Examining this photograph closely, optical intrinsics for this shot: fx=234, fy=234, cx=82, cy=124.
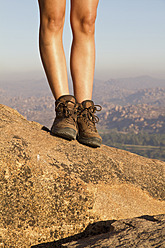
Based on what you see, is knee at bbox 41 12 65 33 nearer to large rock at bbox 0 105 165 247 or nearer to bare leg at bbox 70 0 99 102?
bare leg at bbox 70 0 99 102

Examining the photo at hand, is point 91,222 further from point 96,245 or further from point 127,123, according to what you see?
point 127,123

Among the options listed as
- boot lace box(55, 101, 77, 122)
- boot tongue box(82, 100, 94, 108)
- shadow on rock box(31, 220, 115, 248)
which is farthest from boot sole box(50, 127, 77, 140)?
shadow on rock box(31, 220, 115, 248)

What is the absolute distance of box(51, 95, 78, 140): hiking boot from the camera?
3.25m

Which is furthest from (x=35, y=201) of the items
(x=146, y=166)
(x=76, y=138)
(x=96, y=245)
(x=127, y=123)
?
(x=127, y=123)

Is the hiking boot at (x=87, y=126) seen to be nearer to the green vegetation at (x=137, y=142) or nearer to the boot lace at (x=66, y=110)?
the boot lace at (x=66, y=110)

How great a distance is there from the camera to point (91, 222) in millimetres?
2506

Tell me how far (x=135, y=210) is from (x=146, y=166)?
1.10 m

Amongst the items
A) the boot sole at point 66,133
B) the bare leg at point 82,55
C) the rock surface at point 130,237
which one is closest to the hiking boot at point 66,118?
the boot sole at point 66,133

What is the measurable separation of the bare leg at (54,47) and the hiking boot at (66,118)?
0.17 meters

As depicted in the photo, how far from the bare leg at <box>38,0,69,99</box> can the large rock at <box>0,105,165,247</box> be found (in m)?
0.81

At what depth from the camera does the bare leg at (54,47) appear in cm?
323

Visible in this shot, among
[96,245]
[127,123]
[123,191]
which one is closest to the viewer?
[96,245]

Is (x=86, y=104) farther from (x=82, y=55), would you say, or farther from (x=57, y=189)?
(x=57, y=189)

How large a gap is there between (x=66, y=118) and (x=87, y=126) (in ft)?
1.11
